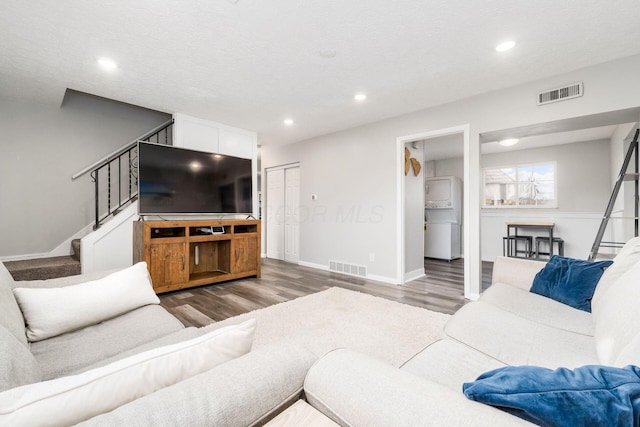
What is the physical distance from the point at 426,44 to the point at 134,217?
13.6 feet

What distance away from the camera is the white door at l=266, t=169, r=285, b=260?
20.4ft

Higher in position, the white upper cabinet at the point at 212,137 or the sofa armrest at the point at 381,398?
the white upper cabinet at the point at 212,137

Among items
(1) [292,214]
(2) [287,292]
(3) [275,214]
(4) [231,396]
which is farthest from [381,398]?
(3) [275,214]

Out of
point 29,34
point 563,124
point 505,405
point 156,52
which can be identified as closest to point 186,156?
point 156,52

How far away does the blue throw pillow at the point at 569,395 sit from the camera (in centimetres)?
51

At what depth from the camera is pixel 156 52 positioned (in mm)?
2527

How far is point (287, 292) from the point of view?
368 centimetres

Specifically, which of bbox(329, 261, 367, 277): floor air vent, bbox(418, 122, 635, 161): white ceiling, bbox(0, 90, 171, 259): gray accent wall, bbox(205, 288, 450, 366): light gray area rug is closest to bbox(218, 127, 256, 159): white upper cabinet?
bbox(0, 90, 171, 259): gray accent wall

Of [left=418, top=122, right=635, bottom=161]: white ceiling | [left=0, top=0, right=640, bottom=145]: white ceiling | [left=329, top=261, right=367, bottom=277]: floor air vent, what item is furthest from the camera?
[left=418, top=122, right=635, bottom=161]: white ceiling

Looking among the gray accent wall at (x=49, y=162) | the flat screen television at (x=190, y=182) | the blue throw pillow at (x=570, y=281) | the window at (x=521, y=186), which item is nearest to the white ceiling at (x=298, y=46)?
the gray accent wall at (x=49, y=162)

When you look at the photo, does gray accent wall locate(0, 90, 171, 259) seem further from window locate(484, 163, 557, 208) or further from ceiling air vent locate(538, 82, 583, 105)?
window locate(484, 163, 557, 208)

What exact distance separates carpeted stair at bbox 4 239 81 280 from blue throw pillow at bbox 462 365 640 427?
4.34m

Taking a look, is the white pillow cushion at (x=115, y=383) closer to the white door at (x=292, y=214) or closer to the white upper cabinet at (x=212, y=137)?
the white upper cabinet at (x=212, y=137)

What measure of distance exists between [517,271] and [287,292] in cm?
251
